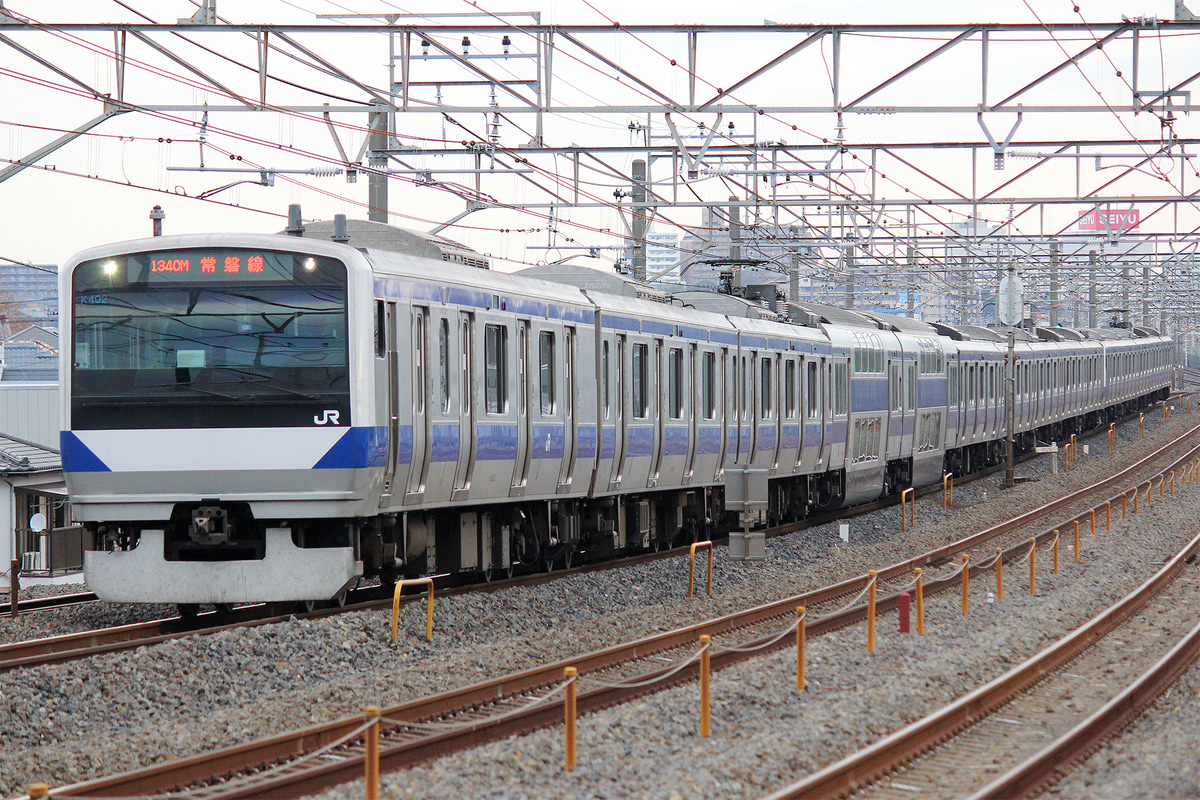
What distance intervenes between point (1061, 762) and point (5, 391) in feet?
109

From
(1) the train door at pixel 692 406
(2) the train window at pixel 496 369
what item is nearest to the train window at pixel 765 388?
(1) the train door at pixel 692 406

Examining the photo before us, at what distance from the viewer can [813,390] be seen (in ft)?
80.6

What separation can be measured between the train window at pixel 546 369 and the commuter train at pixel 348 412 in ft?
0.11

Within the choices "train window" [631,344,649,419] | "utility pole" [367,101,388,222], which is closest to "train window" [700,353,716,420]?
"train window" [631,344,649,419]

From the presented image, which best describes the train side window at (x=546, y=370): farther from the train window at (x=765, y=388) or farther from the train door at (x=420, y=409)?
the train window at (x=765, y=388)

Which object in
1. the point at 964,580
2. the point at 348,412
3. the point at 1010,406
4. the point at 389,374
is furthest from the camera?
the point at 1010,406

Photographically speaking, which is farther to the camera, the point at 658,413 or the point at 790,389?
the point at 790,389

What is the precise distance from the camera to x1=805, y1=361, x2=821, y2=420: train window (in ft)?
79.9

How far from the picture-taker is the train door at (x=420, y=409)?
12.7 metres

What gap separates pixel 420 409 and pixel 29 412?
90.6 feet

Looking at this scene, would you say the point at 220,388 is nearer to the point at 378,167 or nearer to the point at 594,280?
the point at 594,280

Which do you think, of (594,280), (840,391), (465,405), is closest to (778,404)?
(840,391)

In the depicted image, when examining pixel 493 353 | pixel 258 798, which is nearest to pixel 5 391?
pixel 493 353

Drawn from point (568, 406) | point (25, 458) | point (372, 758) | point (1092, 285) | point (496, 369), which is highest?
point (1092, 285)
